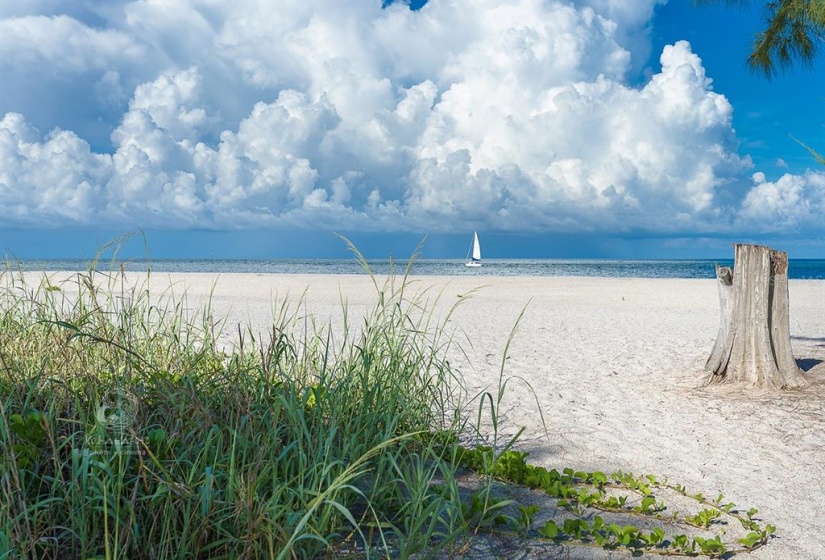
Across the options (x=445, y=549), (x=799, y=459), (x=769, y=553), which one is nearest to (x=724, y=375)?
(x=799, y=459)

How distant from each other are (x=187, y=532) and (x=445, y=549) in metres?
1.08

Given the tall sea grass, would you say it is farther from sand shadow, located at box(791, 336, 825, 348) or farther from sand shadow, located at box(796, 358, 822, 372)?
sand shadow, located at box(791, 336, 825, 348)

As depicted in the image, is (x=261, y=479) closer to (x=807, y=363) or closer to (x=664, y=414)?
(x=664, y=414)

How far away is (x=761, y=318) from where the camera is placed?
6.39m

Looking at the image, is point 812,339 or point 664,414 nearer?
point 664,414

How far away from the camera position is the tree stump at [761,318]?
6383mm

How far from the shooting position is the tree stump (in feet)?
20.9

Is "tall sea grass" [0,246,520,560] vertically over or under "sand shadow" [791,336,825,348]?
over

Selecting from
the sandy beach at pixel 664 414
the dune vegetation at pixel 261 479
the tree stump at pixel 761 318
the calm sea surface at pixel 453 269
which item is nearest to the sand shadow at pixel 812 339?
the sandy beach at pixel 664 414

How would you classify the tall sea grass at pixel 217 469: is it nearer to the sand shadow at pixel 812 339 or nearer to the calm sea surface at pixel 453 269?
the sand shadow at pixel 812 339

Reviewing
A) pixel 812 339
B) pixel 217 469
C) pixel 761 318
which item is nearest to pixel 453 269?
pixel 812 339

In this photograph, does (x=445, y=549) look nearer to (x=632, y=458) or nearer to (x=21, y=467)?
(x=21, y=467)

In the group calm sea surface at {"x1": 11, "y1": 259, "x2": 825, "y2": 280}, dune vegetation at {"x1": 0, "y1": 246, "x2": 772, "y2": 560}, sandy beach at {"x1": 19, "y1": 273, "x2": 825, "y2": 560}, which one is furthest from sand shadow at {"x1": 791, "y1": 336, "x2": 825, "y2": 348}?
calm sea surface at {"x1": 11, "y1": 259, "x2": 825, "y2": 280}

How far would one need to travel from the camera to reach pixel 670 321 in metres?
13.0
